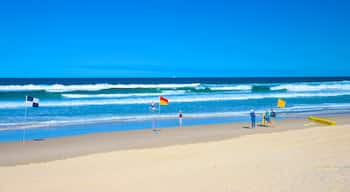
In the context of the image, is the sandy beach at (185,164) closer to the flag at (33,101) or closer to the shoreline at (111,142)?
the shoreline at (111,142)

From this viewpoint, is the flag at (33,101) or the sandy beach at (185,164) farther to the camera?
the flag at (33,101)

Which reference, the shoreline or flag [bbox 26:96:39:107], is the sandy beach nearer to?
the shoreline

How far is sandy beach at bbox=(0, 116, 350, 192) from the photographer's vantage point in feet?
25.4

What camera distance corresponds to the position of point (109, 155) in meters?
11.4

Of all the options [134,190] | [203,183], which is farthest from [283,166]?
[134,190]

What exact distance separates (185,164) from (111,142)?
5670mm

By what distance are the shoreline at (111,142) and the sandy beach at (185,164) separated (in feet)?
0.11

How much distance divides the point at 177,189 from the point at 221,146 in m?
5.47

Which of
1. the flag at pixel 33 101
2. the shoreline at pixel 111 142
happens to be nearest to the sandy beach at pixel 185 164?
the shoreline at pixel 111 142

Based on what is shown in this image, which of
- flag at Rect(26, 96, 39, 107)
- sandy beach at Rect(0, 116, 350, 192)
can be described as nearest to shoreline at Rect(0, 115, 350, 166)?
sandy beach at Rect(0, 116, 350, 192)

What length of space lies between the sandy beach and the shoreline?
0.03 metres

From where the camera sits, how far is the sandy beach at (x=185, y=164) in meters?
7.73

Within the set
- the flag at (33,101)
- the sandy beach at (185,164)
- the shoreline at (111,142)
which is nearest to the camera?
the sandy beach at (185,164)

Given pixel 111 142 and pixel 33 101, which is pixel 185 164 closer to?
pixel 111 142
